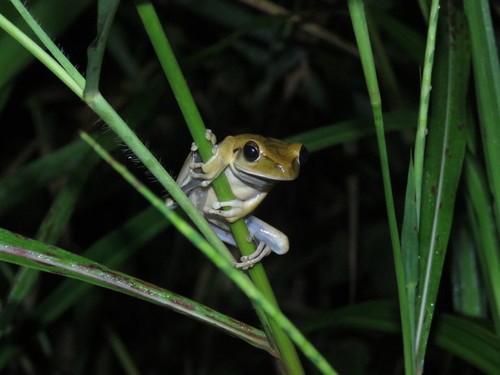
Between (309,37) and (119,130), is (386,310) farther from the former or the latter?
(309,37)

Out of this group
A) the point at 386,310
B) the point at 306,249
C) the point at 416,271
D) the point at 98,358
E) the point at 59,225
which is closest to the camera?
the point at 416,271

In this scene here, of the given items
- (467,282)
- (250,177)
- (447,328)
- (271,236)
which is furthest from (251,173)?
(467,282)

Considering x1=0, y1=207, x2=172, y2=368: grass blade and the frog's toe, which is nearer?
the frog's toe

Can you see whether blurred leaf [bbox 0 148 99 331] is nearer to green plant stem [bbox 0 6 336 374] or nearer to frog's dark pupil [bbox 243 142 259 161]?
frog's dark pupil [bbox 243 142 259 161]

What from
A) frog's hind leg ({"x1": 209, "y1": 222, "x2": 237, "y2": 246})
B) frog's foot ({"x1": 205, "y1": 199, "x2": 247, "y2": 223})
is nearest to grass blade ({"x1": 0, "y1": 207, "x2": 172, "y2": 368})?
frog's hind leg ({"x1": 209, "y1": 222, "x2": 237, "y2": 246})

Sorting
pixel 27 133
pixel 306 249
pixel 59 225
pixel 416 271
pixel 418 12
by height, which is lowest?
pixel 416 271

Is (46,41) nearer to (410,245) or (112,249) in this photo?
(410,245)

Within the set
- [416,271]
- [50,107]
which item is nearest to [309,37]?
[50,107]
